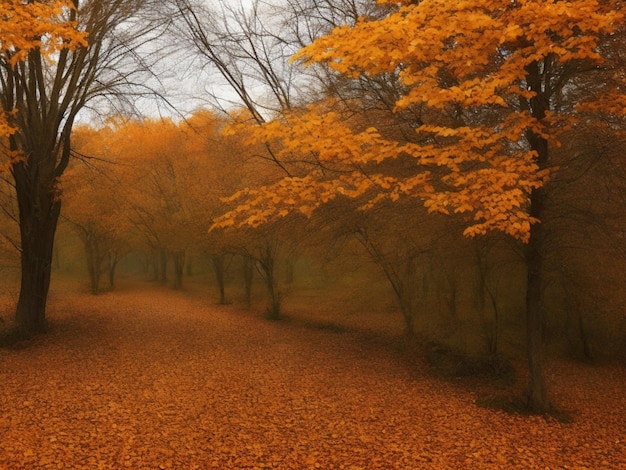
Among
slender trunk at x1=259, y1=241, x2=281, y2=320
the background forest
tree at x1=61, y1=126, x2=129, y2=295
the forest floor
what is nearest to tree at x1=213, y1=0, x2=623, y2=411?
the background forest

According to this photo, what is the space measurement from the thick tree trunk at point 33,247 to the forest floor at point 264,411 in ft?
1.77

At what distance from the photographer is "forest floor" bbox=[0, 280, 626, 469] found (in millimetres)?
4488

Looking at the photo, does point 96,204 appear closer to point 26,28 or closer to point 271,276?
point 271,276

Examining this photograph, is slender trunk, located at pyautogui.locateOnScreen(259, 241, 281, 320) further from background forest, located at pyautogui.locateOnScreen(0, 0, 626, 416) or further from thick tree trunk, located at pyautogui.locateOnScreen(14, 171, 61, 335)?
thick tree trunk, located at pyautogui.locateOnScreen(14, 171, 61, 335)

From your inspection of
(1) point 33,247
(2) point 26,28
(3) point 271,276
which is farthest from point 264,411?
(3) point 271,276

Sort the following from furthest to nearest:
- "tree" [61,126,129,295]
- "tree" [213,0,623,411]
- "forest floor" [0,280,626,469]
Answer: "tree" [61,126,129,295]
"forest floor" [0,280,626,469]
"tree" [213,0,623,411]

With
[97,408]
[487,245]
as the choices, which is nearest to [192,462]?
[97,408]

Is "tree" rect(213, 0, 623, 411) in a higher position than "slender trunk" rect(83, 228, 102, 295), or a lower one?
higher

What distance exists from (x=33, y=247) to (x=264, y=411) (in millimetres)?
6451

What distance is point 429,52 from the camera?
4734mm

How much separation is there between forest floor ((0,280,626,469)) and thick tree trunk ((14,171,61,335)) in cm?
54

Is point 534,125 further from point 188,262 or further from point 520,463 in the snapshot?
point 188,262

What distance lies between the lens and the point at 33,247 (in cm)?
907

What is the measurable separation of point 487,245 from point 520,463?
408 cm
